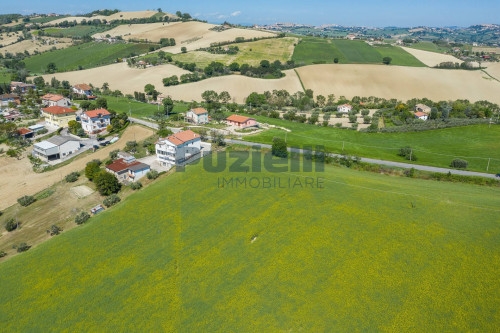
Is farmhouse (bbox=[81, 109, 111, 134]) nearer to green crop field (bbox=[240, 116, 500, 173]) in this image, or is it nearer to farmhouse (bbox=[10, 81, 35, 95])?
green crop field (bbox=[240, 116, 500, 173])

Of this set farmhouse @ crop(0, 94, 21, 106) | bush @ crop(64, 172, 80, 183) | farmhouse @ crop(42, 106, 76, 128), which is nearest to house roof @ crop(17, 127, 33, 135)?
farmhouse @ crop(42, 106, 76, 128)

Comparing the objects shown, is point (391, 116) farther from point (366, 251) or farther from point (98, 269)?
point (98, 269)

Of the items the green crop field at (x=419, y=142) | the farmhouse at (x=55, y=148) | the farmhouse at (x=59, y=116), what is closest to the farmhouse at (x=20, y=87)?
the farmhouse at (x=59, y=116)

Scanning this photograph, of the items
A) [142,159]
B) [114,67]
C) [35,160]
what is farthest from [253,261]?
[114,67]

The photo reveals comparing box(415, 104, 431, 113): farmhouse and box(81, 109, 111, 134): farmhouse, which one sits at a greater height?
box(81, 109, 111, 134): farmhouse

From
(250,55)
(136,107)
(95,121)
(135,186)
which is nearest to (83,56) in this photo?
(136,107)

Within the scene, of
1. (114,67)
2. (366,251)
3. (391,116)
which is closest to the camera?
(366,251)

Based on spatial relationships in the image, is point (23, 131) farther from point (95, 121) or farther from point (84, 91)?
point (84, 91)
